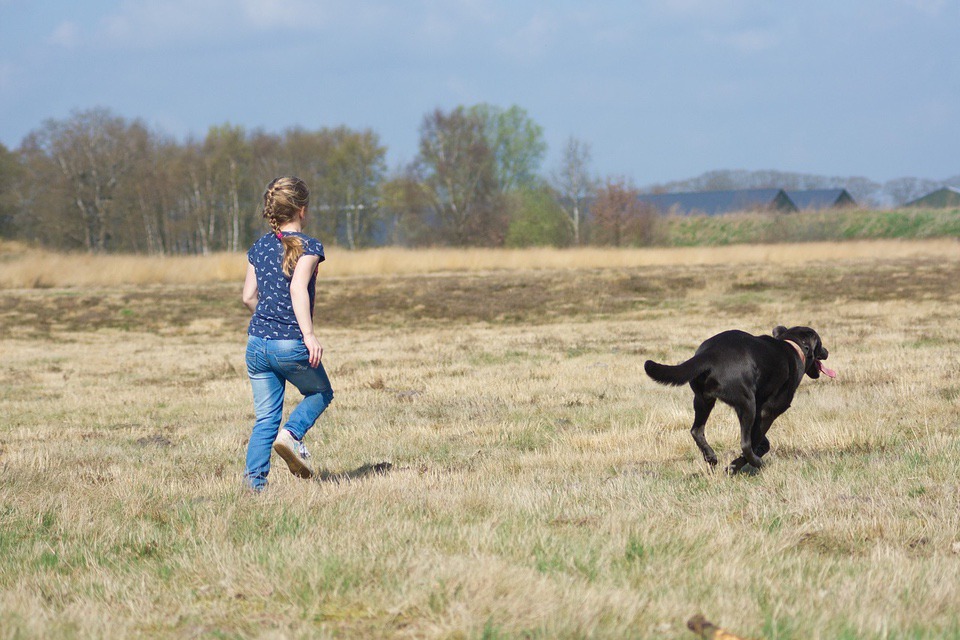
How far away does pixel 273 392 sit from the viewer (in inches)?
212

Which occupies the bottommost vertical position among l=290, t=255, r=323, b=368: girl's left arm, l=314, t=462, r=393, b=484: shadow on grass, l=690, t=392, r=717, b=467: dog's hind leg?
l=314, t=462, r=393, b=484: shadow on grass

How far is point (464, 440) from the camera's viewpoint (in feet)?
23.9

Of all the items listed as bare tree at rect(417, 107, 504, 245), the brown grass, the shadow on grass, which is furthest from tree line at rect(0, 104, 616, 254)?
the shadow on grass

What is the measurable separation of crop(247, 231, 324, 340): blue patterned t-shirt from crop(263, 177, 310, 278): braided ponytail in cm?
5

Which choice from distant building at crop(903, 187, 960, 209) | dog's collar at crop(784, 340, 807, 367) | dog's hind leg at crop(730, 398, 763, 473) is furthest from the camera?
distant building at crop(903, 187, 960, 209)

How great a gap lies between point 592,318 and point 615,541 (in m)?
17.9

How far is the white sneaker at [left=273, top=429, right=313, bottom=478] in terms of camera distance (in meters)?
5.18

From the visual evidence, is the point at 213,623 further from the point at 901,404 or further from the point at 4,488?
the point at 901,404

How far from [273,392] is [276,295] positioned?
609 millimetres

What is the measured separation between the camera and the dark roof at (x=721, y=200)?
7994cm

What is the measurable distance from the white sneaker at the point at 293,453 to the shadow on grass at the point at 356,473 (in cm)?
23

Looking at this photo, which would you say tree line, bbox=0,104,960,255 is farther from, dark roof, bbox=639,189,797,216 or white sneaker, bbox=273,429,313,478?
white sneaker, bbox=273,429,313,478

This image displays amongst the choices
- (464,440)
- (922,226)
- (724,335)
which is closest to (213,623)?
(724,335)

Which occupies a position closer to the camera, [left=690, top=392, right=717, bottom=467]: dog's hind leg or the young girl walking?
the young girl walking
